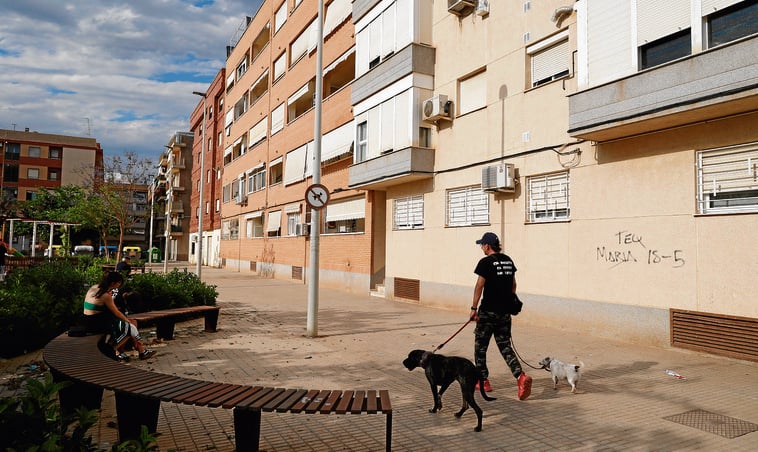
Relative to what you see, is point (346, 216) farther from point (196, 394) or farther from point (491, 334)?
point (196, 394)

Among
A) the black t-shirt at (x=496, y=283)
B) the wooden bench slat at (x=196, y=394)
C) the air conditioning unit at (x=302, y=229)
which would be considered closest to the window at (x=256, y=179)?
the air conditioning unit at (x=302, y=229)

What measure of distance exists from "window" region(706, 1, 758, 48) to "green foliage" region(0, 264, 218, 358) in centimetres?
1067

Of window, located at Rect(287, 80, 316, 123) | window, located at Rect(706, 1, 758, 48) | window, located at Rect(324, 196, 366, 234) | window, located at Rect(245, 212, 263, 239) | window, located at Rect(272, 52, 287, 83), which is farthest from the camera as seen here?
window, located at Rect(245, 212, 263, 239)

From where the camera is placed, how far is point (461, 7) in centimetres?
1398

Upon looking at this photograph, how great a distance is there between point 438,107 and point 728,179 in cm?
766

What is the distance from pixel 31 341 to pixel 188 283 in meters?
4.45

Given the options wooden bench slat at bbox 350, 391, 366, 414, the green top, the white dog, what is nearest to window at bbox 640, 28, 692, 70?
the white dog

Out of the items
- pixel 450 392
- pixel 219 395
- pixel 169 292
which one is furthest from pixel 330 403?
pixel 169 292

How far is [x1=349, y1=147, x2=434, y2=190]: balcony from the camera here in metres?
14.9

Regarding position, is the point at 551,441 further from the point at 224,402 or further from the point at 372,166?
the point at 372,166

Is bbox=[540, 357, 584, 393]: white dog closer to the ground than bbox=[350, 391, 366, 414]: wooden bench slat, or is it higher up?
closer to the ground

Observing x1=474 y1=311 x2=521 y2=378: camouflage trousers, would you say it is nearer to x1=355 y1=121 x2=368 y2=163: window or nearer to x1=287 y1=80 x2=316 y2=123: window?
x1=355 y1=121 x2=368 y2=163: window

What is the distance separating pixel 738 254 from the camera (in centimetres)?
774

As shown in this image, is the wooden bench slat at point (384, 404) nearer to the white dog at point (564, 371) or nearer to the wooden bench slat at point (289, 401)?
the wooden bench slat at point (289, 401)
